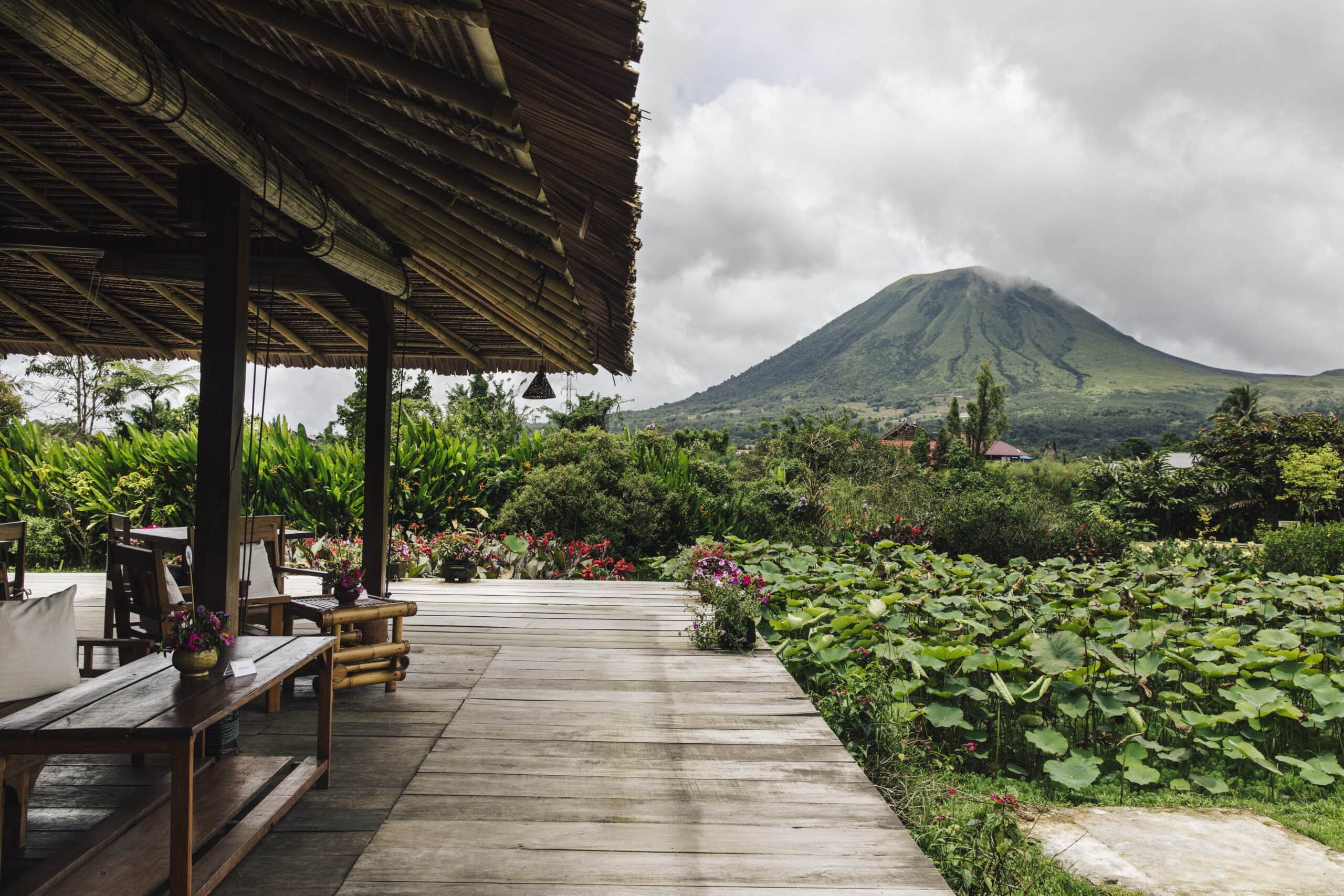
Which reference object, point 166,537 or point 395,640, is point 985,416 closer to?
point 395,640

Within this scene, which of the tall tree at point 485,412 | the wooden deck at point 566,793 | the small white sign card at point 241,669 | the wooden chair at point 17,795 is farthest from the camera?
the tall tree at point 485,412

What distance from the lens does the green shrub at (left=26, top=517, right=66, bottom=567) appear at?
7738 millimetres

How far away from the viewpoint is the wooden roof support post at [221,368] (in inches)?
96.3

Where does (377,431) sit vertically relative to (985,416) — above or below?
below

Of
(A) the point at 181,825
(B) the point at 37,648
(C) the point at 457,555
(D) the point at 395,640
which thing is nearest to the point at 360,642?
(D) the point at 395,640

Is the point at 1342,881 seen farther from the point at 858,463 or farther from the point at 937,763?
the point at 858,463

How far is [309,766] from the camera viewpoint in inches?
88.7

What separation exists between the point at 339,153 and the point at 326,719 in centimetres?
189

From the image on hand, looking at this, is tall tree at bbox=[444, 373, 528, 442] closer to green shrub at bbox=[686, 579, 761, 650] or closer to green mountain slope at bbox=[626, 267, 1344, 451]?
green shrub at bbox=[686, 579, 761, 650]

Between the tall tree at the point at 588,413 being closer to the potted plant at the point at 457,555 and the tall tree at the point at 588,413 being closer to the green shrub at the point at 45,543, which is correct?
the potted plant at the point at 457,555

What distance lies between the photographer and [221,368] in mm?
2453

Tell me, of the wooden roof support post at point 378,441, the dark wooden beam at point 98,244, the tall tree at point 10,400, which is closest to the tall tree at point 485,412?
the wooden roof support post at point 378,441

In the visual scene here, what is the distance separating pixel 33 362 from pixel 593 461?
77.5 feet

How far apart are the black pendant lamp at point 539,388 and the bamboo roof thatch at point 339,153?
0.64m
